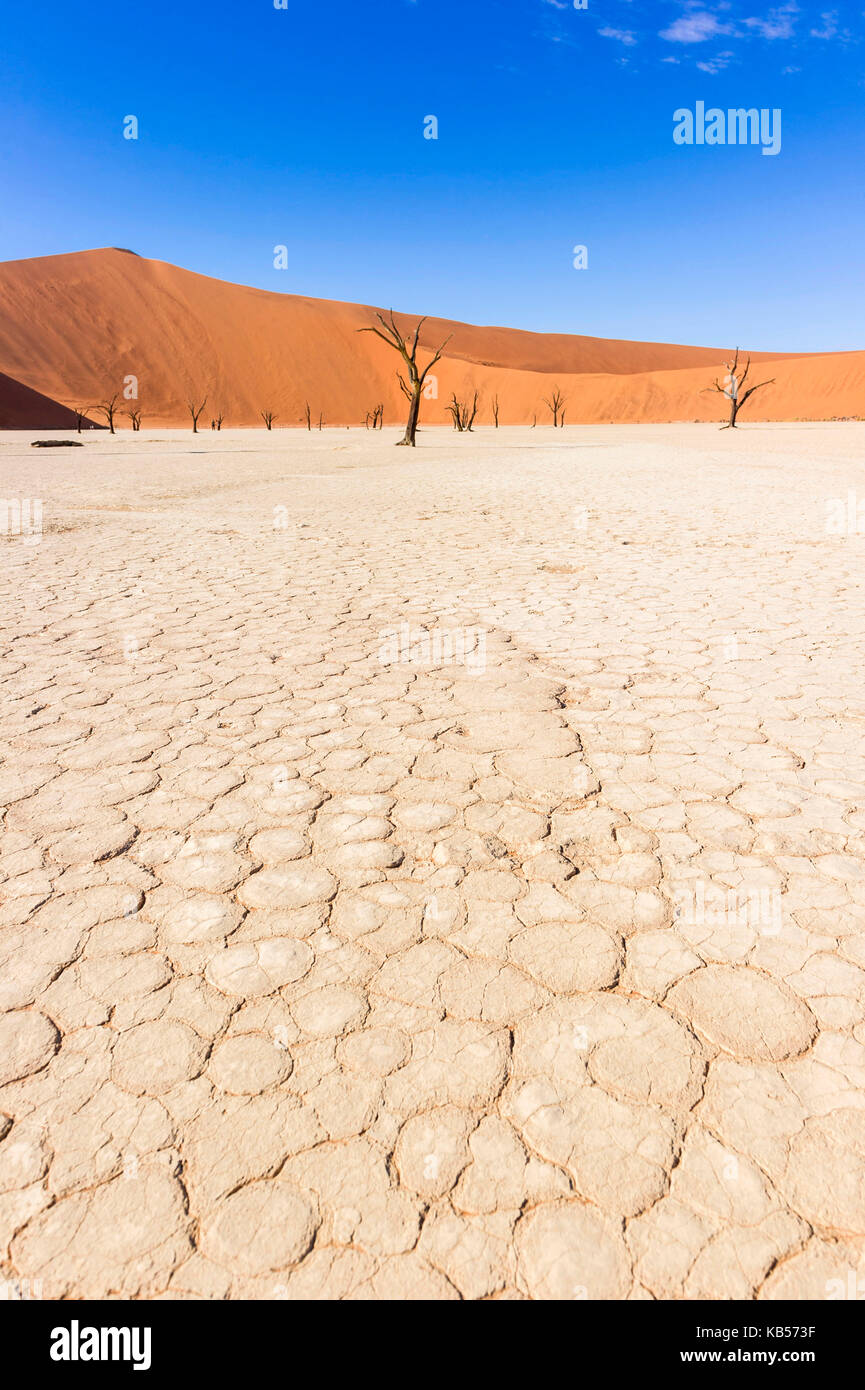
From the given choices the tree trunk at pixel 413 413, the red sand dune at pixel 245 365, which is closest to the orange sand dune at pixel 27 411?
the red sand dune at pixel 245 365

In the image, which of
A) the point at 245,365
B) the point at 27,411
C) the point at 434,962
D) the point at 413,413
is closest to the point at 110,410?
the point at 27,411

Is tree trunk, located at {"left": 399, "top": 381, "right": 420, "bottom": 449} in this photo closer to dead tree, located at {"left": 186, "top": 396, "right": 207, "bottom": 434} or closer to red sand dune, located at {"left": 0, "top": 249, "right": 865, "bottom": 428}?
dead tree, located at {"left": 186, "top": 396, "right": 207, "bottom": 434}

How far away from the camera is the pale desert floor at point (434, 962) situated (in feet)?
4.10

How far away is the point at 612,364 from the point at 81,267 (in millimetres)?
73620

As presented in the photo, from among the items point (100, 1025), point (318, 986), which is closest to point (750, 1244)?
point (318, 986)

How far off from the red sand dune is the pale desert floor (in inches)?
2647

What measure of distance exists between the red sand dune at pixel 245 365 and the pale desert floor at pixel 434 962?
67227 mm

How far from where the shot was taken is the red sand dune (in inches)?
2766

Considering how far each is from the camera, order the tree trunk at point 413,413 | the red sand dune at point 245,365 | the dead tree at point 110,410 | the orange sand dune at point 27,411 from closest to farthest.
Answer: the tree trunk at point 413,413 < the dead tree at point 110,410 < the orange sand dune at point 27,411 < the red sand dune at point 245,365

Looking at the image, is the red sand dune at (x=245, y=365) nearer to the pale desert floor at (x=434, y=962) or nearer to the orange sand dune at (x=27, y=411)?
the orange sand dune at (x=27, y=411)

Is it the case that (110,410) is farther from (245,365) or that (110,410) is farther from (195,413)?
(245,365)

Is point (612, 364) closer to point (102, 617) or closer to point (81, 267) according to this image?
point (81, 267)

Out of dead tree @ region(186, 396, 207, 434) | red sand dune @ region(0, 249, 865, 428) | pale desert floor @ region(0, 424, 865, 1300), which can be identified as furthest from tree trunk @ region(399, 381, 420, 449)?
red sand dune @ region(0, 249, 865, 428)

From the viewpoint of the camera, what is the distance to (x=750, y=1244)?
1.22 metres
